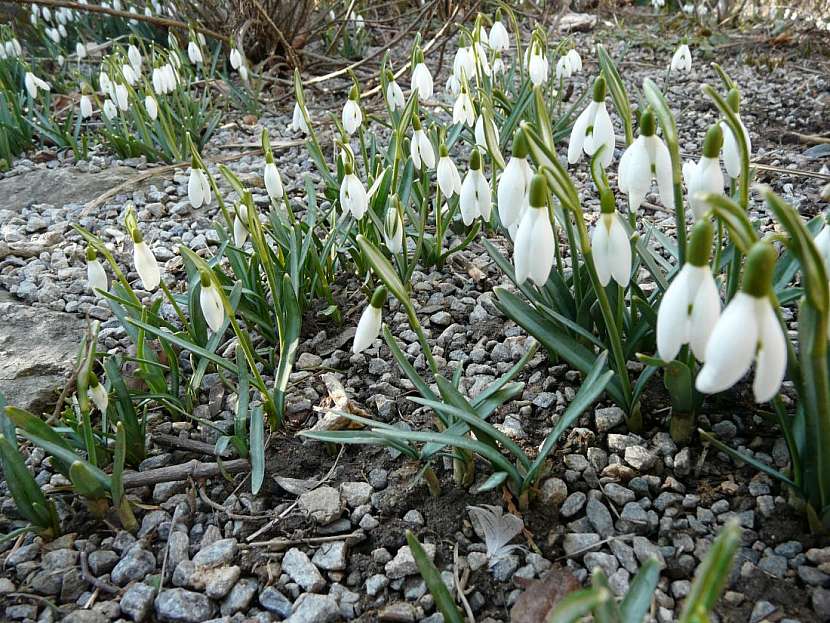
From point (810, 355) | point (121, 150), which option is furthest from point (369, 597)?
point (121, 150)

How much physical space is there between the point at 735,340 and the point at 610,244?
1.23ft

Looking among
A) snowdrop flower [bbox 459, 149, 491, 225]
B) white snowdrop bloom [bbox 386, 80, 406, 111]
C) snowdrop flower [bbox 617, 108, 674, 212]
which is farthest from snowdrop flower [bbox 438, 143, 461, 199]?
white snowdrop bloom [bbox 386, 80, 406, 111]

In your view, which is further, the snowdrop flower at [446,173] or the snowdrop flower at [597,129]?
the snowdrop flower at [446,173]

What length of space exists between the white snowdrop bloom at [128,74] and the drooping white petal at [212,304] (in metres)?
2.28

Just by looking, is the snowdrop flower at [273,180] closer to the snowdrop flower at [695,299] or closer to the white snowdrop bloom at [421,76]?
the white snowdrop bloom at [421,76]

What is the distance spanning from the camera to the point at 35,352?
1.89m

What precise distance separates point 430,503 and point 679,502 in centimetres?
48

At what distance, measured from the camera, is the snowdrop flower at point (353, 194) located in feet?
5.78

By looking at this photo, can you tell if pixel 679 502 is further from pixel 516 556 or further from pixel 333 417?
pixel 333 417

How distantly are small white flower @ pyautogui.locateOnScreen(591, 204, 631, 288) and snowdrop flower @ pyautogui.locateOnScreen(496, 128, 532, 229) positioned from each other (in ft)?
0.59

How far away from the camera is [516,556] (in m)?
1.25

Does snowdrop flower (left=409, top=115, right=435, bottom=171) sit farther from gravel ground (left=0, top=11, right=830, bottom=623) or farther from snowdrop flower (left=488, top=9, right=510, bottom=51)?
snowdrop flower (left=488, top=9, right=510, bottom=51)

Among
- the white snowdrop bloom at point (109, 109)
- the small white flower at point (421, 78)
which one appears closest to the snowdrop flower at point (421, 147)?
the small white flower at point (421, 78)

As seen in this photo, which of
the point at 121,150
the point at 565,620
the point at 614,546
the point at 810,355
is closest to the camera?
the point at 565,620
